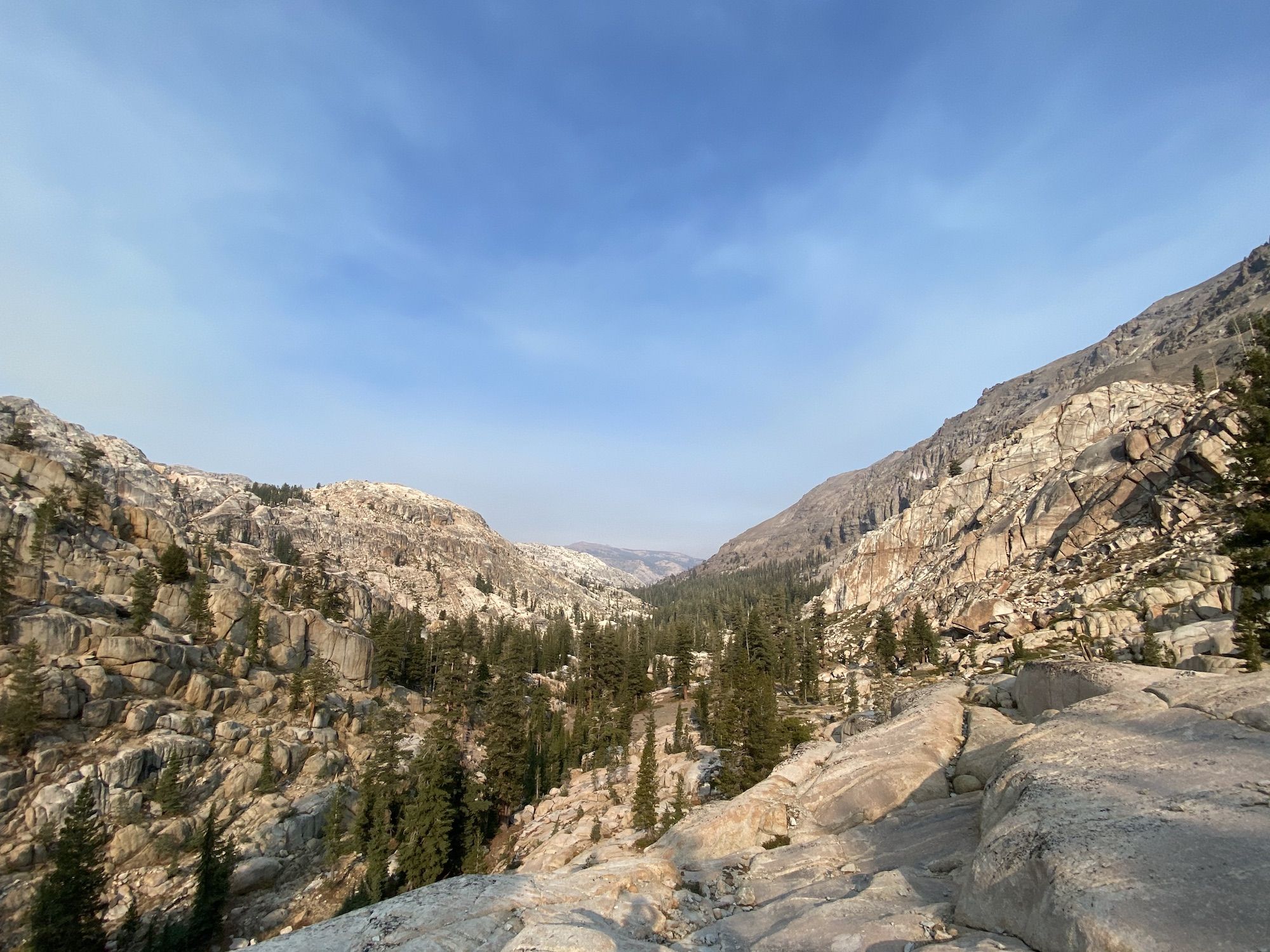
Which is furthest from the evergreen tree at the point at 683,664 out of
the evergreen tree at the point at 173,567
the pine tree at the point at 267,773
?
the evergreen tree at the point at 173,567

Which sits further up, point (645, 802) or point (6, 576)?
point (6, 576)

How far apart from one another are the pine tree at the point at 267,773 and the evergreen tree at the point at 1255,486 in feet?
265

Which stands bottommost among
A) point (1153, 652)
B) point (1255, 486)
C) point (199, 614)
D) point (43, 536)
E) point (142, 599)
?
point (1153, 652)

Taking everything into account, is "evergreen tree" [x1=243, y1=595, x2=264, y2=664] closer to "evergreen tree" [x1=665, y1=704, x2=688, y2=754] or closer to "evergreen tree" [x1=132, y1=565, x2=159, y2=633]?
"evergreen tree" [x1=132, y1=565, x2=159, y2=633]

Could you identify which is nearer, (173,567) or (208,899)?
(208,899)

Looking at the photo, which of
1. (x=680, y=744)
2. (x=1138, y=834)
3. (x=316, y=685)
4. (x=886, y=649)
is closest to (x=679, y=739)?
(x=680, y=744)

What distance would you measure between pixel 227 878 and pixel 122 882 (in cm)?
1091

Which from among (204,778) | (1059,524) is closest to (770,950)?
(204,778)

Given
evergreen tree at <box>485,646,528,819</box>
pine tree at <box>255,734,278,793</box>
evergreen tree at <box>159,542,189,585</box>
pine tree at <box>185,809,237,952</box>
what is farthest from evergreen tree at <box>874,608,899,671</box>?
evergreen tree at <box>159,542,189,585</box>

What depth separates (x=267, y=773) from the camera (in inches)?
2368

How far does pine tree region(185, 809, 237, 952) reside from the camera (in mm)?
40156

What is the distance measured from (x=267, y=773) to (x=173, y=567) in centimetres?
3765

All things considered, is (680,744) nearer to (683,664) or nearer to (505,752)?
(505,752)

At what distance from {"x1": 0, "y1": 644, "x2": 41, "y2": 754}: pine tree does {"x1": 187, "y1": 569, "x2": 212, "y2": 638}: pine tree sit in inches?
906
